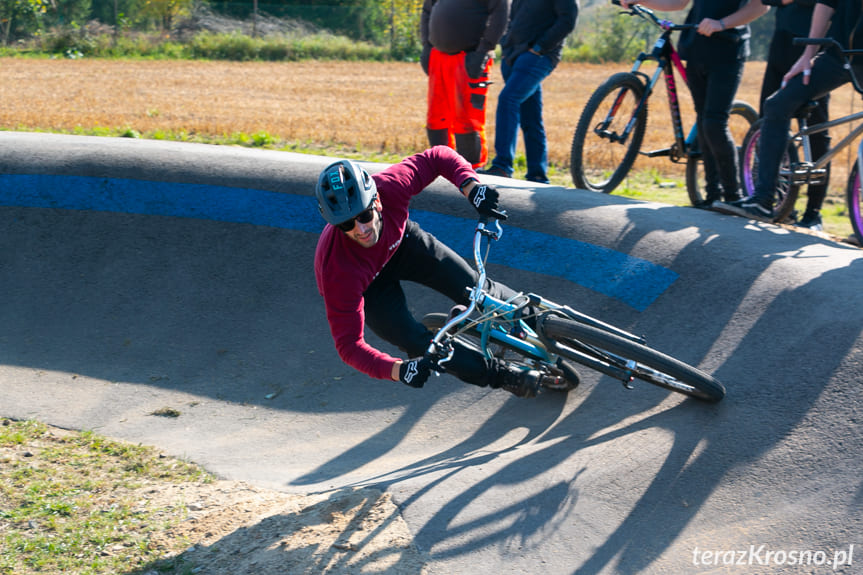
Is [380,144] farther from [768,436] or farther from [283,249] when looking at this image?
[768,436]

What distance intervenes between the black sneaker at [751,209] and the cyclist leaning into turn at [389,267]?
2.34 m

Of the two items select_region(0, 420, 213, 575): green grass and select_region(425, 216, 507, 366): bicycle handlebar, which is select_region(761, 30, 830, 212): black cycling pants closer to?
select_region(425, 216, 507, 366): bicycle handlebar

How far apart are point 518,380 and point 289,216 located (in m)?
3.48

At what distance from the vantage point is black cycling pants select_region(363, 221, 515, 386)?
4.29 m

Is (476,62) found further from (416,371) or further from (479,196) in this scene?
(416,371)

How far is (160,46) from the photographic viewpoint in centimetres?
2919

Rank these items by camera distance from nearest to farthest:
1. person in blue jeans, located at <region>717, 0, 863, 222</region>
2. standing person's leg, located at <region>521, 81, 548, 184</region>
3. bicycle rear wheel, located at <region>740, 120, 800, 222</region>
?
1. person in blue jeans, located at <region>717, 0, 863, 222</region>
2. bicycle rear wheel, located at <region>740, 120, 800, 222</region>
3. standing person's leg, located at <region>521, 81, 548, 184</region>

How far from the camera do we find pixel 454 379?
18.3 ft

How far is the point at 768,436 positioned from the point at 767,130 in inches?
104

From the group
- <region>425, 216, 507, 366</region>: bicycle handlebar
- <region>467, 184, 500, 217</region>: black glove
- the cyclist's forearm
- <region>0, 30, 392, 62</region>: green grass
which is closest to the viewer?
<region>425, 216, 507, 366</region>: bicycle handlebar

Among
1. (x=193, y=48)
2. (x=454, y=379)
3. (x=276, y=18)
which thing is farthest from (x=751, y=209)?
(x=276, y=18)

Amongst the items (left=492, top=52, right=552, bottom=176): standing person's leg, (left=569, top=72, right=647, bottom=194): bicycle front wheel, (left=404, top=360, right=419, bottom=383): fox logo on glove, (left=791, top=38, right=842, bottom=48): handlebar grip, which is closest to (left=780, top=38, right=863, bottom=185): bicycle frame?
(left=791, top=38, right=842, bottom=48): handlebar grip

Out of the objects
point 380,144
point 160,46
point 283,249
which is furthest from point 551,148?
point 160,46

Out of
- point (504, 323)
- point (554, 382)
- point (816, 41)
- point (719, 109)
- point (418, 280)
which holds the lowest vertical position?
point (554, 382)
